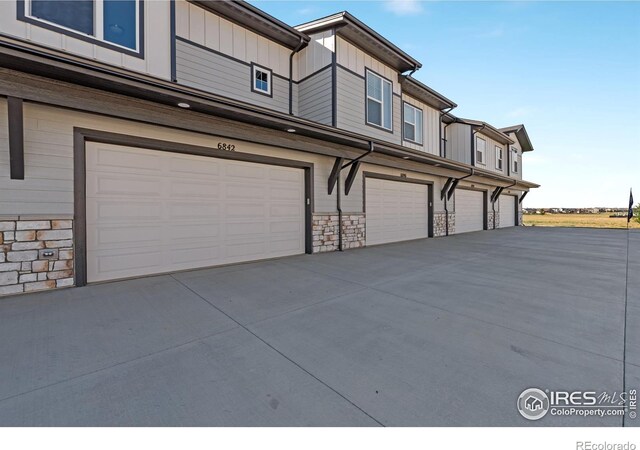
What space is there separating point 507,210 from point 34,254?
2185 cm

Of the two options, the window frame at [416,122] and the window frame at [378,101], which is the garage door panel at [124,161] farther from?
the window frame at [416,122]

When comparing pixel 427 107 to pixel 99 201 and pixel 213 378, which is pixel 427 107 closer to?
pixel 99 201

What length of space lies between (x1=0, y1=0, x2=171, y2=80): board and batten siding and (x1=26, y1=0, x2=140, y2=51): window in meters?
0.15

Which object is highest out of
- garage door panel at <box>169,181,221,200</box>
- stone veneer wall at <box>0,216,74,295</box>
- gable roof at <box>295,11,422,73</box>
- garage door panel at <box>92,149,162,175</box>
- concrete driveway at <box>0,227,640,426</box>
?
gable roof at <box>295,11,422,73</box>

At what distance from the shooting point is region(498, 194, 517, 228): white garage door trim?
57.8ft

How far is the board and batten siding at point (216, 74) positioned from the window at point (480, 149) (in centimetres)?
1182

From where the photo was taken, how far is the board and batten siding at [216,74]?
20.8ft

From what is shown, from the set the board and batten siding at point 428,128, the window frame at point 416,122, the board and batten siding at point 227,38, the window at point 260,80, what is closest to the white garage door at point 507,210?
the board and batten siding at point 428,128

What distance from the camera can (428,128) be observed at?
39.0 feet

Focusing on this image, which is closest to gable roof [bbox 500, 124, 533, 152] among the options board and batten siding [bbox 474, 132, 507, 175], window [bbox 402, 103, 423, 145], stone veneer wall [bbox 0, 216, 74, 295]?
board and batten siding [bbox 474, 132, 507, 175]

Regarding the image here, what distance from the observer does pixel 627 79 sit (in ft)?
28.4

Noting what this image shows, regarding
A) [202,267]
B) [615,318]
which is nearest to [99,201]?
[202,267]

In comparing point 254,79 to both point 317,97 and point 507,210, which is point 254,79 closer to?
point 317,97

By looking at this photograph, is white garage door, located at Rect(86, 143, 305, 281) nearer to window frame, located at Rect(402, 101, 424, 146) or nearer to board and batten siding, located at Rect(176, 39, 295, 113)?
board and batten siding, located at Rect(176, 39, 295, 113)
